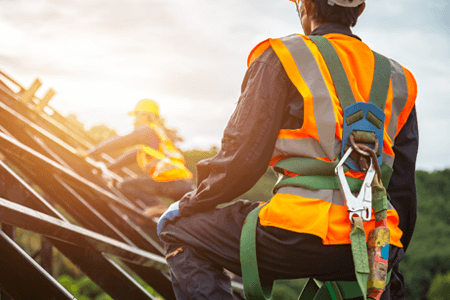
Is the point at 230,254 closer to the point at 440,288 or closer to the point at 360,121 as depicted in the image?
the point at 360,121

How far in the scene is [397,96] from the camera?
4.84ft

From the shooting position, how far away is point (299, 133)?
137 cm

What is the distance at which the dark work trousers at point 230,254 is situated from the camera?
1.33m

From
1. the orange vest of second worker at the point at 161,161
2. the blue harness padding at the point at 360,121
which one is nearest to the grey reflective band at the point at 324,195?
the blue harness padding at the point at 360,121

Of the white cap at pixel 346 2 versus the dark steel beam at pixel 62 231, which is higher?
the white cap at pixel 346 2

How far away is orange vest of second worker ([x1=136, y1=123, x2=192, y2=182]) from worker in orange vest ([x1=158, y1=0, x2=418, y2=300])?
359 cm

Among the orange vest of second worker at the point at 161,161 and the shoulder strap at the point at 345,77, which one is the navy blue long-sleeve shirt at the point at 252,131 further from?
the orange vest of second worker at the point at 161,161

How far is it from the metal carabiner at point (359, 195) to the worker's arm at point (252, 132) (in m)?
0.25

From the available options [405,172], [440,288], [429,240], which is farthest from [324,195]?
[429,240]

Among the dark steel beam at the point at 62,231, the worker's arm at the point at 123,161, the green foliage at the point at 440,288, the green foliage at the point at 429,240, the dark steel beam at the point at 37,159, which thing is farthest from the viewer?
the green foliage at the point at 429,240

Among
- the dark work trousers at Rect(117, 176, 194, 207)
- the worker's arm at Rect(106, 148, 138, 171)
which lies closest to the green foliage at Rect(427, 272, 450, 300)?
the dark work trousers at Rect(117, 176, 194, 207)

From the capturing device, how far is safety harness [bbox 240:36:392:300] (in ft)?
4.18

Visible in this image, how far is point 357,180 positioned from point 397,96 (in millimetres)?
365

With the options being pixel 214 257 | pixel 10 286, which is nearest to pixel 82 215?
pixel 10 286
